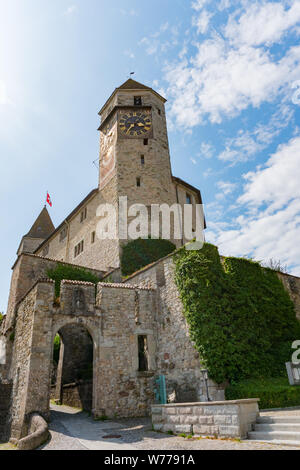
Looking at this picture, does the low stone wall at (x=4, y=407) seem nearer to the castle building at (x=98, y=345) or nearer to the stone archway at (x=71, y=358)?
the castle building at (x=98, y=345)

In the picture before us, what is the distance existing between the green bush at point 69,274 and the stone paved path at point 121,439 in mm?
7681

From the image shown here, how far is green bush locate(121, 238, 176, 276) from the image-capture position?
1947cm

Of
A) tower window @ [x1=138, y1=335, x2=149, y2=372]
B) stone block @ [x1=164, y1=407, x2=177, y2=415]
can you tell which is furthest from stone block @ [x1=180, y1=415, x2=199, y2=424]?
tower window @ [x1=138, y1=335, x2=149, y2=372]

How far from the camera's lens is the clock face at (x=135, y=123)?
24266 millimetres

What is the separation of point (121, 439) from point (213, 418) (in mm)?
2317

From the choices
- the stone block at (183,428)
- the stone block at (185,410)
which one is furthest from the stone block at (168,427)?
the stone block at (185,410)

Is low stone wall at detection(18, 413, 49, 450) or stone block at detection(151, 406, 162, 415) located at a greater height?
stone block at detection(151, 406, 162, 415)

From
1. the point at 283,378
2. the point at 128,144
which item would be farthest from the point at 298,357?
the point at 128,144

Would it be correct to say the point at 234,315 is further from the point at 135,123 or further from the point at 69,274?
the point at 135,123

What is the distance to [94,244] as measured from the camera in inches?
907

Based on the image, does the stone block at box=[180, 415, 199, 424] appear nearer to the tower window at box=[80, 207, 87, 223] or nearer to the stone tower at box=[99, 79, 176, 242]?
the stone tower at box=[99, 79, 176, 242]

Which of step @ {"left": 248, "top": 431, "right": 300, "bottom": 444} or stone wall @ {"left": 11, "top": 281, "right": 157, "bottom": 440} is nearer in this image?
step @ {"left": 248, "top": 431, "right": 300, "bottom": 444}

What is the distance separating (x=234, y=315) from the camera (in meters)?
11.2

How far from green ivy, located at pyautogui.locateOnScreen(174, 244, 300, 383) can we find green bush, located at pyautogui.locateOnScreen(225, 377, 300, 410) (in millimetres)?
504
